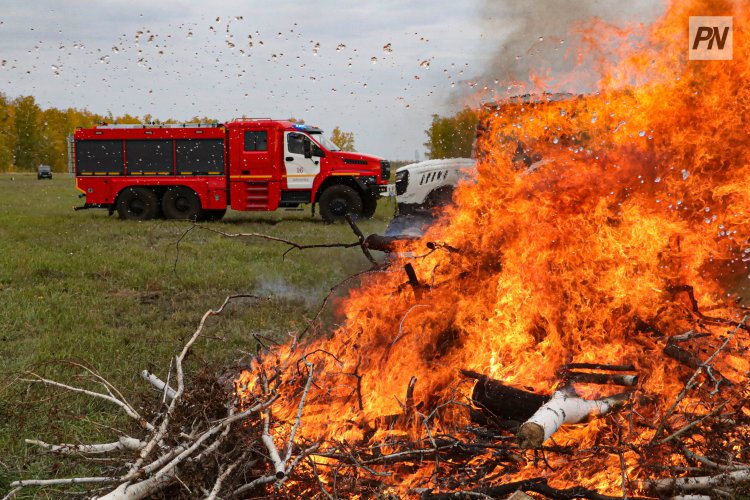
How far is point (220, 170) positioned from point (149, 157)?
91.0 inches

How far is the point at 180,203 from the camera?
19.5m

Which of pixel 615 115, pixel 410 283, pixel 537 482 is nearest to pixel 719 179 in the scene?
pixel 615 115

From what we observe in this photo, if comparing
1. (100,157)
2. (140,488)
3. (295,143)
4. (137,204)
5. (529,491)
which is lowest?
(529,491)

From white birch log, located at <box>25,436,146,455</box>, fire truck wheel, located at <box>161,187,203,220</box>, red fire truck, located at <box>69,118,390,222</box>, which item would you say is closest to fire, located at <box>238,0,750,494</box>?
white birch log, located at <box>25,436,146,455</box>

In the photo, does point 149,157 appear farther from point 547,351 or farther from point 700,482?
point 700,482

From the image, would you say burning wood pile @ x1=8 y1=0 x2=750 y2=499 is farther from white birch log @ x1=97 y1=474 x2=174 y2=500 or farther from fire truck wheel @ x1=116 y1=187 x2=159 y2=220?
fire truck wheel @ x1=116 y1=187 x2=159 y2=220

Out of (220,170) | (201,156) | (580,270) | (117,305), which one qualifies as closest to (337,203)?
(220,170)

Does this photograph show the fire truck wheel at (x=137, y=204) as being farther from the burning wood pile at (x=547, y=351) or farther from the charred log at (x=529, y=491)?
the charred log at (x=529, y=491)

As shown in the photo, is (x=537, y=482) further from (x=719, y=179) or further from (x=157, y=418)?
(x=719, y=179)

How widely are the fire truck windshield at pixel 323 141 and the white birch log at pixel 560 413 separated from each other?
15.7 meters

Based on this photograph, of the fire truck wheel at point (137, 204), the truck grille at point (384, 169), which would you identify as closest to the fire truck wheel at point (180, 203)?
the fire truck wheel at point (137, 204)

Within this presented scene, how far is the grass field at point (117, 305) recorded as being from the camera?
500 cm

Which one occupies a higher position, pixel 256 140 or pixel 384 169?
pixel 256 140

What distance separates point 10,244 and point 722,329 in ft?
43.5
